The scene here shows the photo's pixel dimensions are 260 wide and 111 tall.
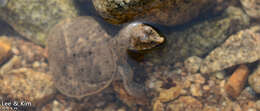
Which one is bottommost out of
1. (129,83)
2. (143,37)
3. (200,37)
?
(129,83)

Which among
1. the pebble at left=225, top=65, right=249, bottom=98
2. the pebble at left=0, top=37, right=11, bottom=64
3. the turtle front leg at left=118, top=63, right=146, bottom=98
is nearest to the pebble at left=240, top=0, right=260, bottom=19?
the pebble at left=225, top=65, right=249, bottom=98

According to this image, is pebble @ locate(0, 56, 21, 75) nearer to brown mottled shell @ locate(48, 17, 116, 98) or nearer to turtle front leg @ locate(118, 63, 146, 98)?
brown mottled shell @ locate(48, 17, 116, 98)

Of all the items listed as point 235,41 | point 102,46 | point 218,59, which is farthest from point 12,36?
point 235,41

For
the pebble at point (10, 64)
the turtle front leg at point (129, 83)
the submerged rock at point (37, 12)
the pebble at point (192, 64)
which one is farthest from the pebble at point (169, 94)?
the pebble at point (10, 64)

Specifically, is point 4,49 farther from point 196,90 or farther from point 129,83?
point 196,90

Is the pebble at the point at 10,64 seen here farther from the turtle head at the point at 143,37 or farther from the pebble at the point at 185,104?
the pebble at the point at 185,104

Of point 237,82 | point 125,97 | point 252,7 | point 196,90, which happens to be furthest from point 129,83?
point 252,7
